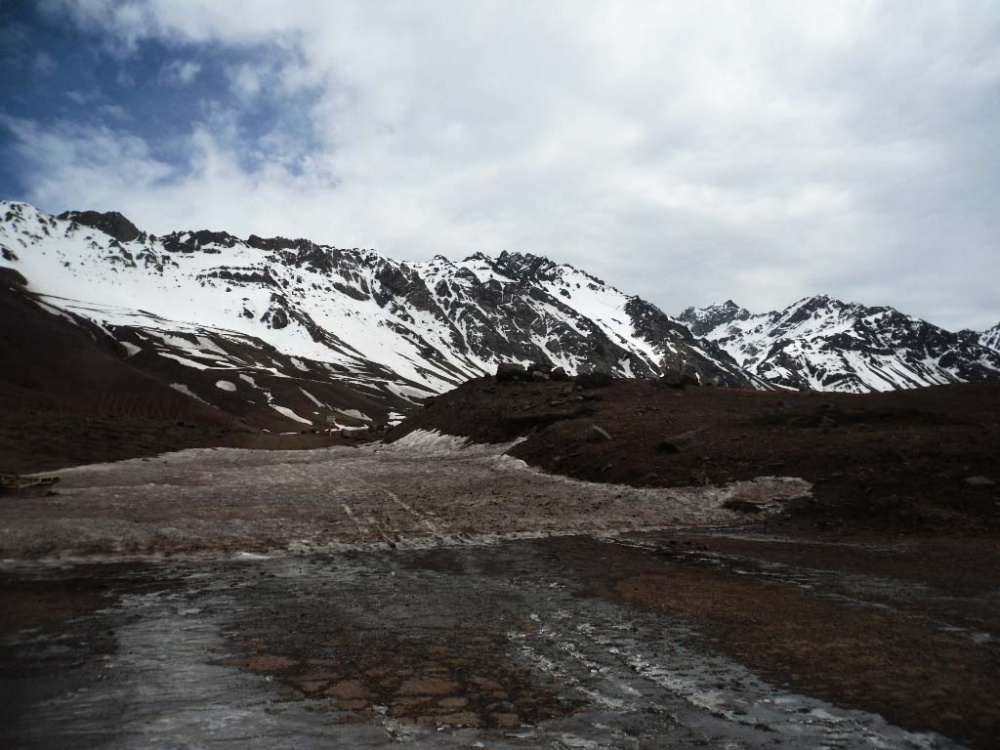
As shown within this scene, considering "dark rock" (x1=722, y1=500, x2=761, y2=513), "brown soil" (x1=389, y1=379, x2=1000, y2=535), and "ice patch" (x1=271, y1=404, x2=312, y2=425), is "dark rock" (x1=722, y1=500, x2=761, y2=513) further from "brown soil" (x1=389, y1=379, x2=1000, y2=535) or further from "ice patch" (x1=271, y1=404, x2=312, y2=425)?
"ice patch" (x1=271, y1=404, x2=312, y2=425)

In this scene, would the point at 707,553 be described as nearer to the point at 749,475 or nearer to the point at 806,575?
the point at 806,575

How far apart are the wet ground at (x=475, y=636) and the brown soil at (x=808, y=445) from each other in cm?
320

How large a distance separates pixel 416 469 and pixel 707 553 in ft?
67.4

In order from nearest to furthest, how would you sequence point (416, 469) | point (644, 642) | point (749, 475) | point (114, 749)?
point (114, 749) < point (644, 642) < point (749, 475) < point (416, 469)

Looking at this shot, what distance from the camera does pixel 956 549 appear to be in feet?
45.1

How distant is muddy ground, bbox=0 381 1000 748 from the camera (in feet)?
17.9

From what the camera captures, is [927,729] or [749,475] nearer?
[927,729]

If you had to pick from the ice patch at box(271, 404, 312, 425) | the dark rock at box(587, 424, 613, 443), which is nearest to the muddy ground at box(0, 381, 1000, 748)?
the dark rock at box(587, 424, 613, 443)

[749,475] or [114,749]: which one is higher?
[749,475]

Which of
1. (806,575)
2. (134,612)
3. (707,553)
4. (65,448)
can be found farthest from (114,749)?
(65,448)

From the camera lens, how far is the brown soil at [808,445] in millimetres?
17141

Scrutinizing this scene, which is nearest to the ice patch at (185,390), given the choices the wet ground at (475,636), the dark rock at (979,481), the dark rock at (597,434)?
the dark rock at (597,434)

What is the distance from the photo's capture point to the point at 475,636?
7852 mm

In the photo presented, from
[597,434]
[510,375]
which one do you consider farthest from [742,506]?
[510,375]
